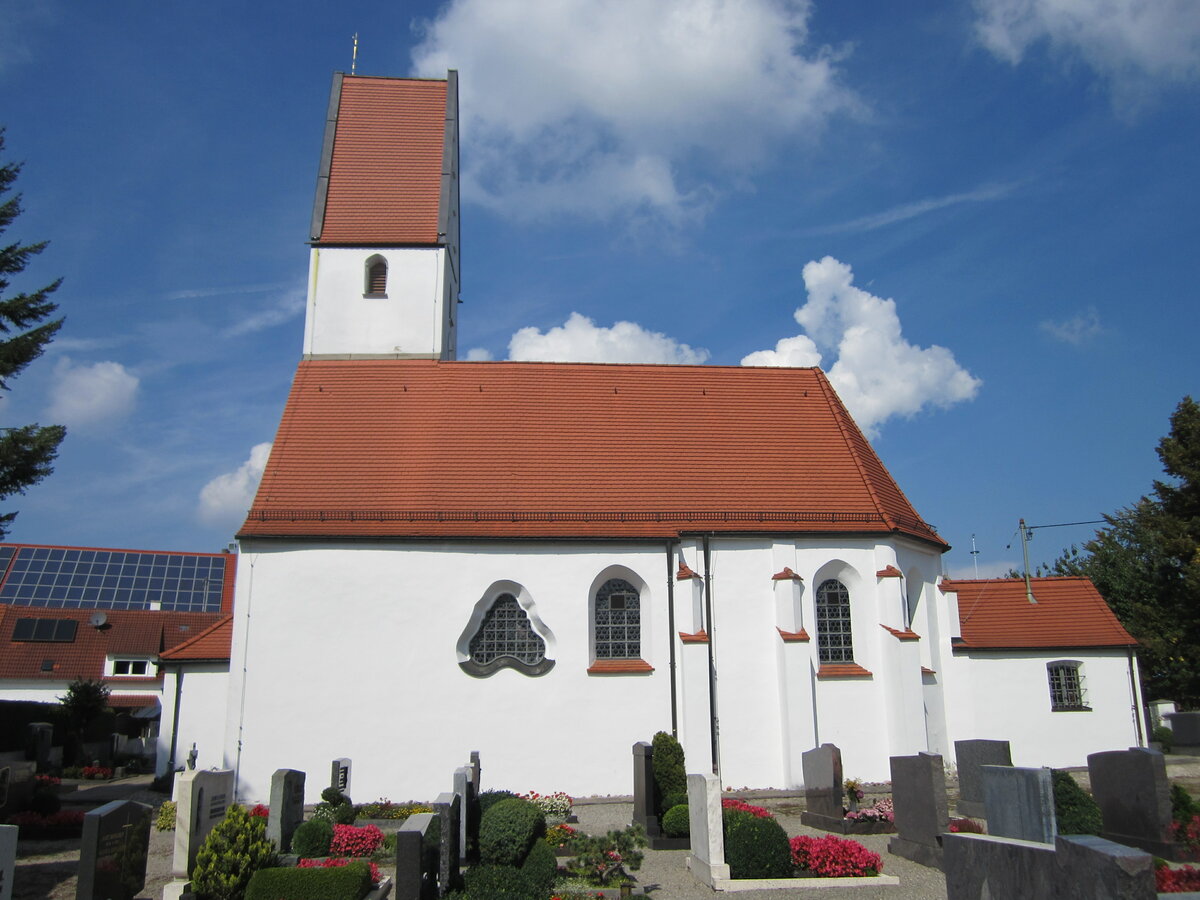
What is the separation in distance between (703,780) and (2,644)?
33.0 metres

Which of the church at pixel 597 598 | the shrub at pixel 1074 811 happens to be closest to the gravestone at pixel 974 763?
the shrub at pixel 1074 811

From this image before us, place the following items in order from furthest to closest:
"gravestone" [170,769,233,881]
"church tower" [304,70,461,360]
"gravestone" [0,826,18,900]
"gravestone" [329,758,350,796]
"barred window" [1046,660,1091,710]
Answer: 1. "church tower" [304,70,461,360]
2. "barred window" [1046,660,1091,710]
3. "gravestone" [329,758,350,796]
4. "gravestone" [170,769,233,881]
5. "gravestone" [0,826,18,900]

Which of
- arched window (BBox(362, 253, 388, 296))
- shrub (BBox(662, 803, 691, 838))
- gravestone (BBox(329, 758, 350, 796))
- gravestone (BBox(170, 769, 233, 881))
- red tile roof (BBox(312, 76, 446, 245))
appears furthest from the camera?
red tile roof (BBox(312, 76, 446, 245))

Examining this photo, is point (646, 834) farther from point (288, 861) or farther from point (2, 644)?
point (2, 644)

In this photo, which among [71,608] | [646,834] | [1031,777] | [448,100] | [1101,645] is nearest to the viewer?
[1031,777]

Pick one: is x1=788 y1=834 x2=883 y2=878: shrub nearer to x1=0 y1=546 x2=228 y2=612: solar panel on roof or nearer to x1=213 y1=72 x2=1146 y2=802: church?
x1=213 y1=72 x2=1146 y2=802: church

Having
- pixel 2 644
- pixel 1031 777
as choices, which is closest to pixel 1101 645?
pixel 1031 777

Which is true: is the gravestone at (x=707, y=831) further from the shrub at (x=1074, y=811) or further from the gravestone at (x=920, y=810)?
the shrub at (x=1074, y=811)

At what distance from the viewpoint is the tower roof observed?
2184cm

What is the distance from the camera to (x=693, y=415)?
802 inches

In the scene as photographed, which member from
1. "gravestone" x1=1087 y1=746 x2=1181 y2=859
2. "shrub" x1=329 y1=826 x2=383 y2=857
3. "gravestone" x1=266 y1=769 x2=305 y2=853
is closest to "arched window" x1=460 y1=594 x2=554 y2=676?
"shrub" x1=329 y1=826 x2=383 y2=857

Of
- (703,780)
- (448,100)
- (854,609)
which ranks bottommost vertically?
(703,780)

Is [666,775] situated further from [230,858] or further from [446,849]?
[230,858]

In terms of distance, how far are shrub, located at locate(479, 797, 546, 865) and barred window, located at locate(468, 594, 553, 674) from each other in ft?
21.4
